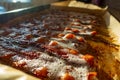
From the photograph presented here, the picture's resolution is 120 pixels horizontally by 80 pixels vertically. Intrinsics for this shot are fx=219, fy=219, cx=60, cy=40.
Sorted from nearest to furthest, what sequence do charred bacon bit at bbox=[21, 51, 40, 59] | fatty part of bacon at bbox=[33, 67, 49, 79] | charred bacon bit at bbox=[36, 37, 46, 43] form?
fatty part of bacon at bbox=[33, 67, 49, 79] < charred bacon bit at bbox=[21, 51, 40, 59] < charred bacon bit at bbox=[36, 37, 46, 43]

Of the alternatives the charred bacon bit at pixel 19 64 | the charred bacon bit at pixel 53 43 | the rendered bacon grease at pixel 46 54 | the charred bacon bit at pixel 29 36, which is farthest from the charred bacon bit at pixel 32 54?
the charred bacon bit at pixel 29 36

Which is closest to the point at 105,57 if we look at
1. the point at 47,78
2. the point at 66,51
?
the point at 66,51

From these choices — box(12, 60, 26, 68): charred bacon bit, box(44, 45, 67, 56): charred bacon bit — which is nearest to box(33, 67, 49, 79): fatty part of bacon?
box(12, 60, 26, 68): charred bacon bit

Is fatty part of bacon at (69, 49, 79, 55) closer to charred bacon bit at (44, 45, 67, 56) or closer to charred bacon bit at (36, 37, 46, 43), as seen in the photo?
charred bacon bit at (44, 45, 67, 56)

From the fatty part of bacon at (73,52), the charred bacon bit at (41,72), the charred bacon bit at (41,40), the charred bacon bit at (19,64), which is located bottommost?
the fatty part of bacon at (73,52)

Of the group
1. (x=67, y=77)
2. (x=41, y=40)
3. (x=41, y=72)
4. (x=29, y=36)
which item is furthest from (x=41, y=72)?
(x=29, y=36)

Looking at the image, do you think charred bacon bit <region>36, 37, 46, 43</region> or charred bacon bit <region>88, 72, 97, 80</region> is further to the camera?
charred bacon bit <region>36, 37, 46, 43</region>

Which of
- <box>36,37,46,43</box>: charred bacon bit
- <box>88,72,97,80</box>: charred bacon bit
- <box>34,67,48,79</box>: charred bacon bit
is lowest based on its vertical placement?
<box>88,72,97,80</box>: charred bacon bit

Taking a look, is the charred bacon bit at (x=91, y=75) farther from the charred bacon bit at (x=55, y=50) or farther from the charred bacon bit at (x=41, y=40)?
the charred bacon bit at (x=41, y=40)

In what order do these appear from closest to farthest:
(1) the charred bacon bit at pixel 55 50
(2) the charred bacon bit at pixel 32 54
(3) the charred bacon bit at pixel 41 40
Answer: (2) the charred bacon bit at pixel 32 54
(1) the charred bacon bit at pixel 55 50
(3) the charred bacon bit at pixel 41 40
